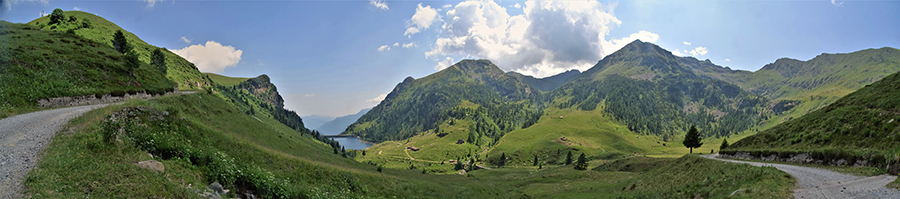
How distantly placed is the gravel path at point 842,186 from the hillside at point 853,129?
10.7 ft

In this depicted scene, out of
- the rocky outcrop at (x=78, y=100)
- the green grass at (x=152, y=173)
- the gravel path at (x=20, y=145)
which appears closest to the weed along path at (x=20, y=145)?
the gravel path at (x=20, y=145)

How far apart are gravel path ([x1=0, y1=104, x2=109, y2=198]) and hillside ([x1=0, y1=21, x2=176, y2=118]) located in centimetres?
850

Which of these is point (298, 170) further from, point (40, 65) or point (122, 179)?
point (40, 65)

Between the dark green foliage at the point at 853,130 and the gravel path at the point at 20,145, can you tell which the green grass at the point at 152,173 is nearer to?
the gravel path at the point at 20,145

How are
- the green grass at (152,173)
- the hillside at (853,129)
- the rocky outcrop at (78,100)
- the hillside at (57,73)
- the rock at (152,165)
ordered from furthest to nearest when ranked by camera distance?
1. the rocky outcrop at (78,100)
2. the hillside at (57,73)
3. the hillside at (853,129)
4. the rock at (152,165)
5. the green grass at (152,173)

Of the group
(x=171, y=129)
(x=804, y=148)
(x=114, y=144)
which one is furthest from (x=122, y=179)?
(x=804, y=148)

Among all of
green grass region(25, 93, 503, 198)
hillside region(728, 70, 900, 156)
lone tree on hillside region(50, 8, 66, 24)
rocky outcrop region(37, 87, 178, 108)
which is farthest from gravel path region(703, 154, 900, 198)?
lone tree on hillside region(50, 8, 66, 24)

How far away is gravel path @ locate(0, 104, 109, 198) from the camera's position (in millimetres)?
11121

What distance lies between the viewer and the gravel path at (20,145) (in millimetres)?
11121

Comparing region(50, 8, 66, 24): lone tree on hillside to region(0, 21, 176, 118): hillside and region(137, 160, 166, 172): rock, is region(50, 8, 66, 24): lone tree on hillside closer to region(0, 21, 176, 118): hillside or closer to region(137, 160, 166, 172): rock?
region(0, 21, 176, 118): hillside

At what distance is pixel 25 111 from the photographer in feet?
88.9

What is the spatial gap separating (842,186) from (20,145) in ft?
148

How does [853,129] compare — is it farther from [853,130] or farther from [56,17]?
[56,17]

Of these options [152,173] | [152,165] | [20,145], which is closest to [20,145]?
[20,145]
